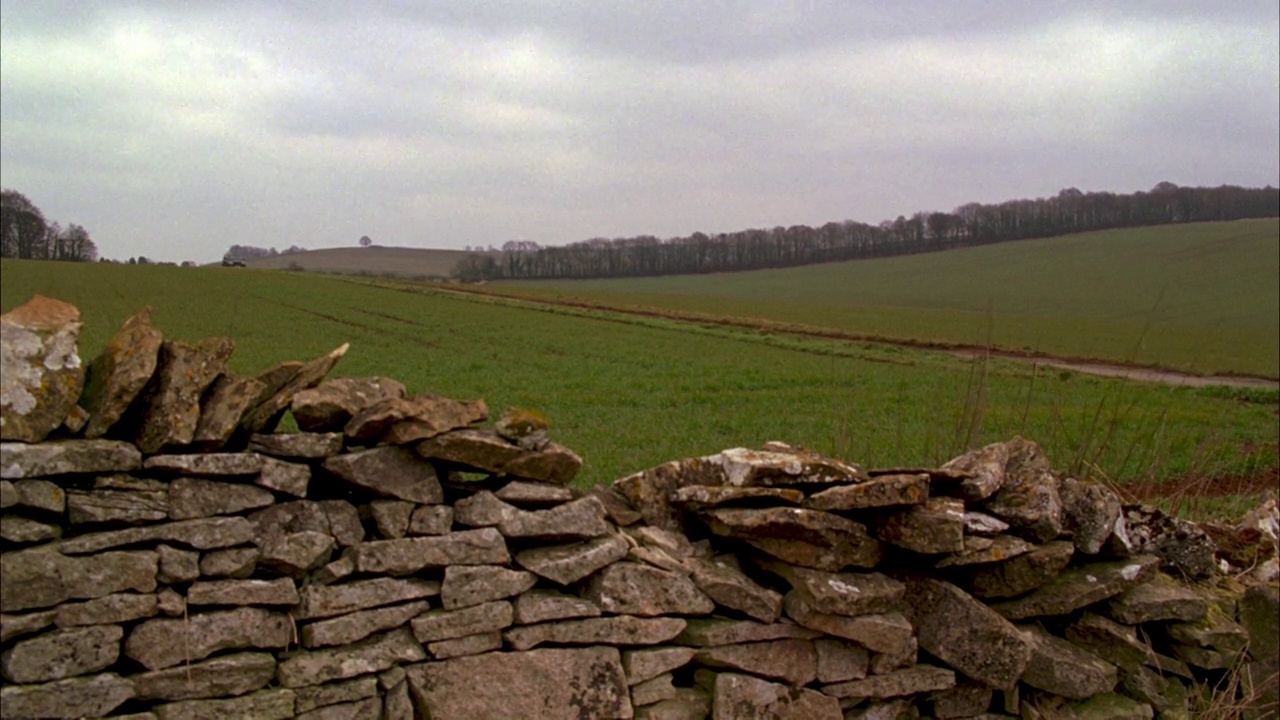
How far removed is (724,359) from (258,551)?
79.6ft

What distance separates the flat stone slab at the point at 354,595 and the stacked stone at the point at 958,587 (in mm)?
1297

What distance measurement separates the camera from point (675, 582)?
14.1 feet

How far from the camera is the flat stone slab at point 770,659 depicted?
434 centimetres

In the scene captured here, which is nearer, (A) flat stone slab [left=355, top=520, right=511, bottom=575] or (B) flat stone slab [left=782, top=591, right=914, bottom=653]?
(A) flat stone slab [left=355, top=520, right=511, bottom=575]

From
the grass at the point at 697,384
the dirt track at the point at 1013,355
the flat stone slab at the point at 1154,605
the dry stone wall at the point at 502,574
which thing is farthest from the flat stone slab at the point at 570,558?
the dirt track at the point at 1013,355

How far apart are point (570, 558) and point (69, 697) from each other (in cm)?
197

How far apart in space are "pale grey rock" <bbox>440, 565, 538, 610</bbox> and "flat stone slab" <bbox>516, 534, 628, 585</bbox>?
9 centimetres

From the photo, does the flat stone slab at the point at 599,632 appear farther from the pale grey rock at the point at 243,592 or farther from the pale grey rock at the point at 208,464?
the pale grey rock at the point at 208,464

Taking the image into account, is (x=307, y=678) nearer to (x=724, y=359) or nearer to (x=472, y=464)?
(x=472, y=464)

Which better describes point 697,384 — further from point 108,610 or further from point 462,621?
point 108,610

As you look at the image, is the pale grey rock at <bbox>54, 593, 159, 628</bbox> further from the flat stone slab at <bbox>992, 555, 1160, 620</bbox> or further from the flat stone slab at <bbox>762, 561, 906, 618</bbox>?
the flat stone slab at <bbox>992, 555, 1160, 620</bbox>

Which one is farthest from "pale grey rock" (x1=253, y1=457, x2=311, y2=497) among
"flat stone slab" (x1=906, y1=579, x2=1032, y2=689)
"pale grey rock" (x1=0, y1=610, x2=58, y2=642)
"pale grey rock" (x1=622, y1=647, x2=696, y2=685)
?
"flat stone slab" (x1=906, y1=579, x2=1032, y2=689)

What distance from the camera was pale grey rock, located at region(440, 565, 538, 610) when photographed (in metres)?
3.99

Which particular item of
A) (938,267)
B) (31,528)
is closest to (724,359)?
(31,528)
